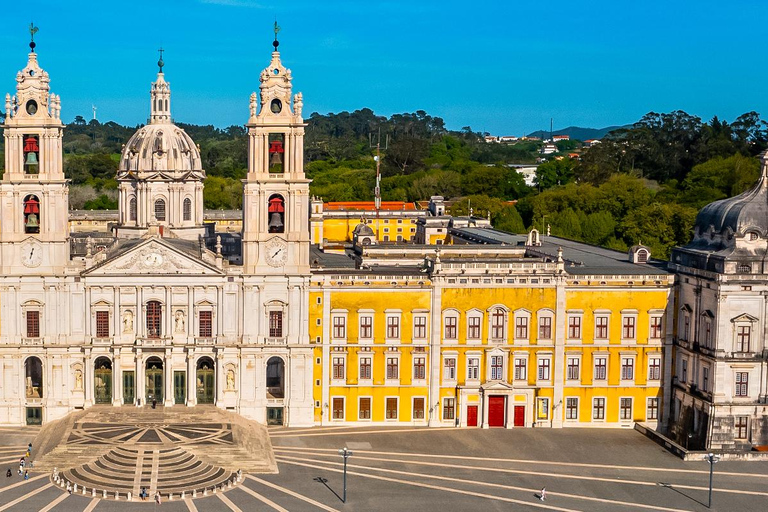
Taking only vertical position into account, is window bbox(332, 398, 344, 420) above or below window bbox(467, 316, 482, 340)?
below

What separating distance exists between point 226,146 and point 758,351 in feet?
459

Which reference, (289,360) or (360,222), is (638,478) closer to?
(289,360)

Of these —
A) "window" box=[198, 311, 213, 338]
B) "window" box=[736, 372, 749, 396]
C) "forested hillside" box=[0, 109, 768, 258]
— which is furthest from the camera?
"forested hillside" box=[0, 109, 768, 258]

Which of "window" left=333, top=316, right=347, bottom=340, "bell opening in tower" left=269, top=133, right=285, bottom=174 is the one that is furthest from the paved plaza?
"bell opening in tower" left=269, top=133, right=285, bottom=174

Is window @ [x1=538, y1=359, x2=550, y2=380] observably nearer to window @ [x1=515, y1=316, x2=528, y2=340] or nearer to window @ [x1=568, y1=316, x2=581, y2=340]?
window @ [x1=515, y1=316, x2=528, y2=340]

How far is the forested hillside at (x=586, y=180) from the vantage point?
10900cm

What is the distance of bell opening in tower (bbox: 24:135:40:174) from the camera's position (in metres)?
58.7

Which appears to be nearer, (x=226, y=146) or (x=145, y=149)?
(x=145, y=149)

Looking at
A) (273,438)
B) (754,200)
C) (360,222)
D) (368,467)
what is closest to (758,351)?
(754,200)

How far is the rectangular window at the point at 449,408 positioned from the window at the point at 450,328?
3399 millimetres

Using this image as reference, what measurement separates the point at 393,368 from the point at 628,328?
12920 mm

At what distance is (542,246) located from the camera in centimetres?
7725

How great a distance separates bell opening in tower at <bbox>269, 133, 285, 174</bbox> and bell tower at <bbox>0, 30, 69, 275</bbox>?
10930 mm

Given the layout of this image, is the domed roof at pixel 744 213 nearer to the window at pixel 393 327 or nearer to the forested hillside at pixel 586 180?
the window at pixel 393 327
